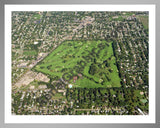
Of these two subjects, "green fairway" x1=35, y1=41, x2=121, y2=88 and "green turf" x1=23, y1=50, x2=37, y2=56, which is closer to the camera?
"green fairway" x1=35, y1=41, x2=121, y2=88

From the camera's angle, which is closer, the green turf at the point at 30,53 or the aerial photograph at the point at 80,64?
the aerial photograph at the point at 80,64

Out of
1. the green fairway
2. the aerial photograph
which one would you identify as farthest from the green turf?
the green fairway

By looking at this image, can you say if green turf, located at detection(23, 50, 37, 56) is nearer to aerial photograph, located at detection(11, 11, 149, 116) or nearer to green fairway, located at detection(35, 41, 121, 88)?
aerial photograph, located at detection(11, 11, 149, 116)

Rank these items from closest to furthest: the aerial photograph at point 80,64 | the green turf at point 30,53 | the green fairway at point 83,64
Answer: the aerial photograph at point 80,64
the green fairway at point 83,64
the green turf at point 30,53

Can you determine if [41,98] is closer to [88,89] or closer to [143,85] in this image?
[88,89]

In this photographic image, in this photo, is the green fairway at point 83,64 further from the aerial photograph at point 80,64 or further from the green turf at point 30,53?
the green turf at point 30,53

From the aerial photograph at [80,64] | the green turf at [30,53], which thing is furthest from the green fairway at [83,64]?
the green turf at [30,53]

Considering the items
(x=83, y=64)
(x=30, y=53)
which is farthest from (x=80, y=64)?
(x=30, y=53)

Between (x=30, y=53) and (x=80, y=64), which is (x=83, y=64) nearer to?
(x=80, y=64)
